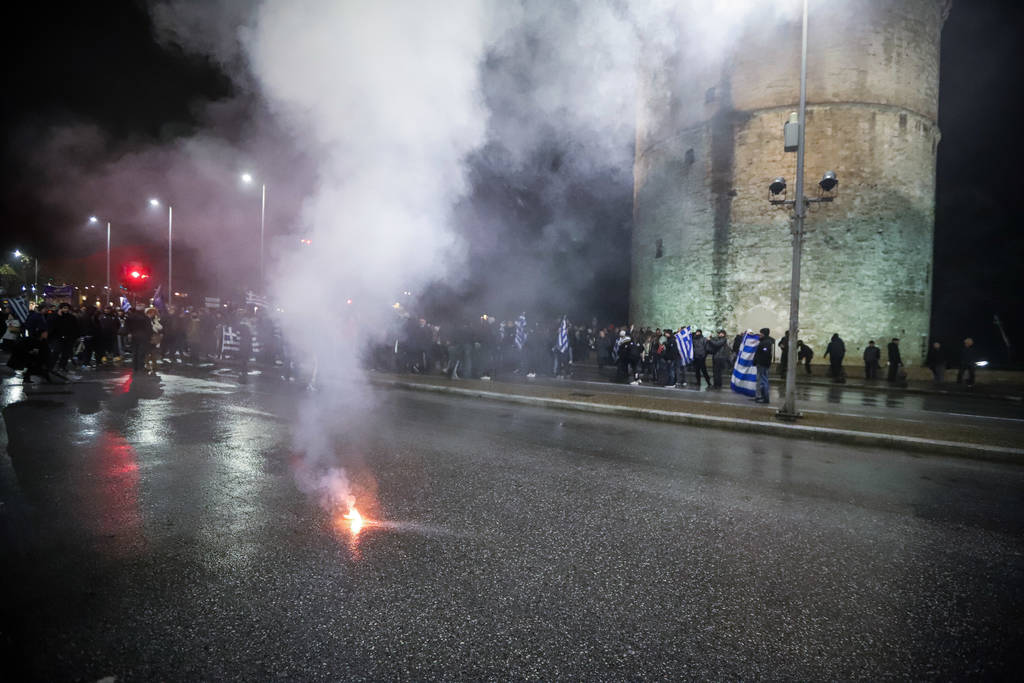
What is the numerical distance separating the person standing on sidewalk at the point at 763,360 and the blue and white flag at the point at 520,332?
788cm

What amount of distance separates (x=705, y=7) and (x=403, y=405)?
1887 centimetres

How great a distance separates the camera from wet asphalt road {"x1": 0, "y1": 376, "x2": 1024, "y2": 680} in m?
2.43

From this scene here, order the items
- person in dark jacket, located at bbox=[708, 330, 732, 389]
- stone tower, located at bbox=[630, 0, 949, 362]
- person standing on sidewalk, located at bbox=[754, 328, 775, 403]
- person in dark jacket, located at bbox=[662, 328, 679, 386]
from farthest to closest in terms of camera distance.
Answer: stone tower, located at bbox=[630, 0, 949, 362] → person in dark jacket, located at bbox=[662, 328, 679, 386] → person in dark jacket, located at bbox=[708, 330, 732, 389] → person standing on sidewalk, located at bbox=[754, 328, 775, 403]

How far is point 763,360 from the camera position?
11758mm

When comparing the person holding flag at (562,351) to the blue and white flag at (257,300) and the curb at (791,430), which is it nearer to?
the curb at (791,430)

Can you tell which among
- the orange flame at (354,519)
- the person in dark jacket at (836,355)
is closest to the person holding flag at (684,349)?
the person in dark jacket at (836,355)

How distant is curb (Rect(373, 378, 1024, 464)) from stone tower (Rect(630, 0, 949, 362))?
1736 centimetres

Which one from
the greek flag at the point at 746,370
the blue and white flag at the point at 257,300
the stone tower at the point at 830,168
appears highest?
the stone tower at the point at 830,168

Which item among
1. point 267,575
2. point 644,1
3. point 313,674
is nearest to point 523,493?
point 267,575

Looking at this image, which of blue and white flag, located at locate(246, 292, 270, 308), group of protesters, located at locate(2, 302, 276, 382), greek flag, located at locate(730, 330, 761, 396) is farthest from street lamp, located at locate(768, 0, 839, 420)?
blue and white flag, located at locate(246, 292, 270, 308)

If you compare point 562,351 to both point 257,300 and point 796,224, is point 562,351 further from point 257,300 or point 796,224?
point 796,224

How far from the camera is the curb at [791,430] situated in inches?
279

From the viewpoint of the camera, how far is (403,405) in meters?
10.1

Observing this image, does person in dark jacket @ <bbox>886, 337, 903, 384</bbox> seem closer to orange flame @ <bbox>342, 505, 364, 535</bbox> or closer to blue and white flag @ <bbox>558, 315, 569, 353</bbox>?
blue and white flag @ <bbox>558, 315, 569, 353</bbox>
